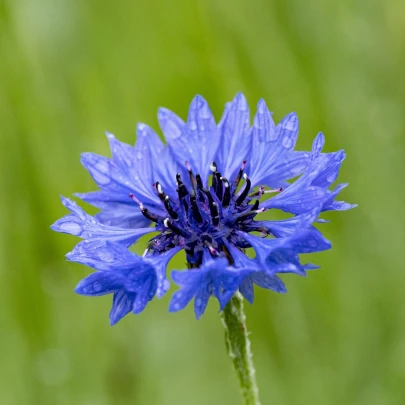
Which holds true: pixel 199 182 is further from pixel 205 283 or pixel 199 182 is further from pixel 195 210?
pixel 205 283

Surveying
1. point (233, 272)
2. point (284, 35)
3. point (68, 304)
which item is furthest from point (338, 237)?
point (233, 272)

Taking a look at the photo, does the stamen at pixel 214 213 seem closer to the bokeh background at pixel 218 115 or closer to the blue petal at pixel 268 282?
the blue petal at pixel 268 282

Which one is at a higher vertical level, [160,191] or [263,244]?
[160,191]

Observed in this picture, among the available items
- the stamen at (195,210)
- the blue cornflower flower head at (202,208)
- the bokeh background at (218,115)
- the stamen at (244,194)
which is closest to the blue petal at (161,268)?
the blue cornflower flower head at (202,208)

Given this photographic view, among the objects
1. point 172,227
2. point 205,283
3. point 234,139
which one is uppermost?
point 234,139

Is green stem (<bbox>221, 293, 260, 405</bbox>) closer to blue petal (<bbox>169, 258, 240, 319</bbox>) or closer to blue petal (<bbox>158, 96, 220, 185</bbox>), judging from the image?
blue petal (<bbox>169, 258, 240, 319</bbox>)

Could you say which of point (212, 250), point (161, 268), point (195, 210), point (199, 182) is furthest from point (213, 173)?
point (161, 268)

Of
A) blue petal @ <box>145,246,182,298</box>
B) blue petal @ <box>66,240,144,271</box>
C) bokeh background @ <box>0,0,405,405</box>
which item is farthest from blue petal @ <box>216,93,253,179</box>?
bokeh background @ <box>0,0,405,405</box>

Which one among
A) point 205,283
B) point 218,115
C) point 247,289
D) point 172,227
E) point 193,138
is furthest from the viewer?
point 218,115

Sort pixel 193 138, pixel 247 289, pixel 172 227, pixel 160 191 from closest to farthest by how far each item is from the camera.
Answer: pixel 247 289
pixel 172 227
pixel 160 191
pixel 193 138
